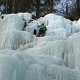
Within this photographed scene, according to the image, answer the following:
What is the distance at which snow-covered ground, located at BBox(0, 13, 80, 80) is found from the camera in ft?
15.3

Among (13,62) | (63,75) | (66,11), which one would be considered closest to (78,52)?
(63,75)

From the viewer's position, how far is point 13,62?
470cm

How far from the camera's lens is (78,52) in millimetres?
6648

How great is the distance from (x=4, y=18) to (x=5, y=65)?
832cm

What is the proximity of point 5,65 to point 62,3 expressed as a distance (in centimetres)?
1789

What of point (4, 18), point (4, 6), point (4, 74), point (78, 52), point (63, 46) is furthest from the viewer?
point (4, 6)

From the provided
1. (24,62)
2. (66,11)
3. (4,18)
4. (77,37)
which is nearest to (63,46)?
(77,37)

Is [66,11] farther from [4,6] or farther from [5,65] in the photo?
[5,65]

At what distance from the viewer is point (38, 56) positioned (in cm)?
584

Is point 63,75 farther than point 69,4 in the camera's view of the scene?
No

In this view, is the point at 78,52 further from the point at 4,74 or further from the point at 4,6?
the point at 4,6

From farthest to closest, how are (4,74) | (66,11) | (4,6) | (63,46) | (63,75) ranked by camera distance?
(4,6), (66,11), (63,46), (63,75), (4,74)

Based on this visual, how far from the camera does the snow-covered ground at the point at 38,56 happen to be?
4.66 metres

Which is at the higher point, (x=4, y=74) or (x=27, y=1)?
(x=27, y=1)
